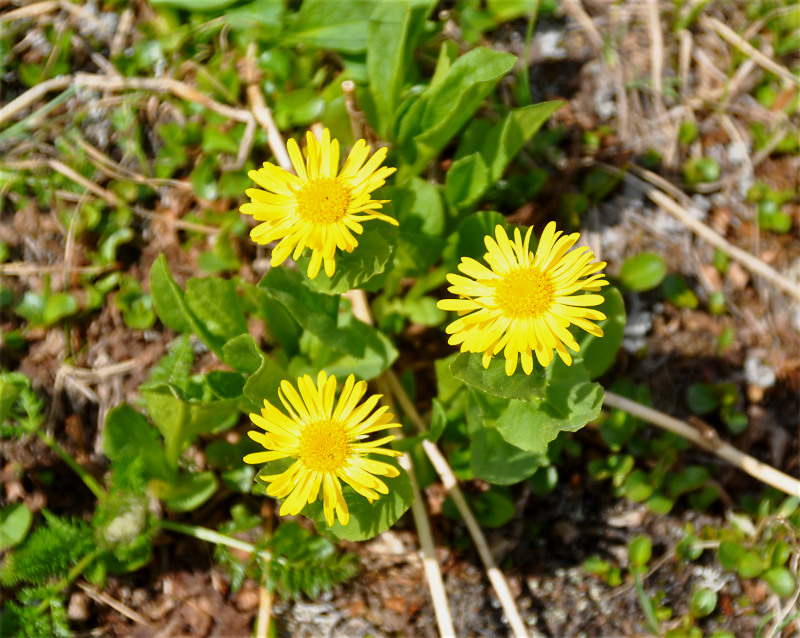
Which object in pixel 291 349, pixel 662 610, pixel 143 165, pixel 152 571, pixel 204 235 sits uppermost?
pixel 143 165

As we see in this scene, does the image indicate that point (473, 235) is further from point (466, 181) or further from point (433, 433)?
point (433, 433)

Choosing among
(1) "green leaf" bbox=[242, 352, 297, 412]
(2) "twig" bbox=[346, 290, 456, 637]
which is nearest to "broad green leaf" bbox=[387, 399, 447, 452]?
(2) "twig" bbox=[346, 290, 456, 637]

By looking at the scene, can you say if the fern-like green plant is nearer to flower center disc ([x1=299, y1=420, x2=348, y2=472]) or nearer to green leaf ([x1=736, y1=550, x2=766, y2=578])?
flower center disc ([x1=299, y1=420, x2=348, y2=472])

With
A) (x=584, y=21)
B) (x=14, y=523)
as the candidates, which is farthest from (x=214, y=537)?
(x=584, y=21)

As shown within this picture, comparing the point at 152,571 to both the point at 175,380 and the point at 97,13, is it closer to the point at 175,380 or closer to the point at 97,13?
the point at 175,380

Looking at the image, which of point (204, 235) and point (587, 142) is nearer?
point (204, 235)

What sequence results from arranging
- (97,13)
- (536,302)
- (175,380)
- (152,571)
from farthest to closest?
1. (97,13)
2. (152,571)
3. (175,380)
4. (536,302)

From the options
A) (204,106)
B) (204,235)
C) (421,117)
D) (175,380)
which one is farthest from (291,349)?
(204,106)
